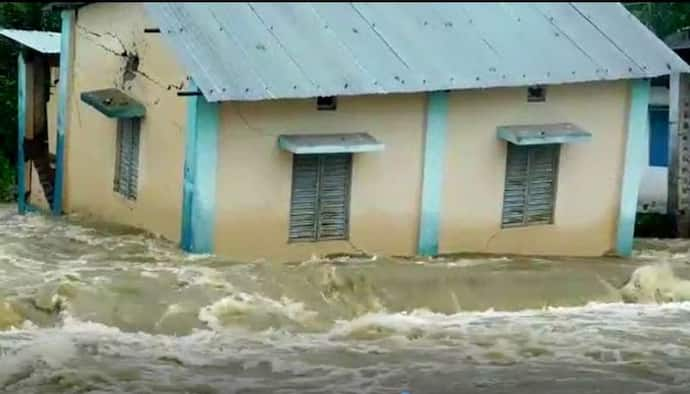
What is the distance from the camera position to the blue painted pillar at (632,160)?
14.1 metres

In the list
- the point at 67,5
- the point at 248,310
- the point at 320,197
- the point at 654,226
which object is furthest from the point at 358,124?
the point at 654,226

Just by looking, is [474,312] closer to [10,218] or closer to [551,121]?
[551,121]

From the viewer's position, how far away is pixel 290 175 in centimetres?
1242

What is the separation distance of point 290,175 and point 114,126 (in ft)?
8.26

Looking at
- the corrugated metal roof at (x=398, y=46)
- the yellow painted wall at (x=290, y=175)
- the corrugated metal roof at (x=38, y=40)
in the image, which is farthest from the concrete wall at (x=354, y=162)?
the corrugated metal roof at (x=38, y=40)

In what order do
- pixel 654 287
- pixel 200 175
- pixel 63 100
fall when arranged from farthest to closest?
pixel 63 100
pixel 654 287
pixel 200 175

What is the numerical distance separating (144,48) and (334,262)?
9.77 feet

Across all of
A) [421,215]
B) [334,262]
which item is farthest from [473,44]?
[334,262]

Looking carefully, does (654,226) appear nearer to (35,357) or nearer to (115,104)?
(115,104)

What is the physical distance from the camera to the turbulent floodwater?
965cm

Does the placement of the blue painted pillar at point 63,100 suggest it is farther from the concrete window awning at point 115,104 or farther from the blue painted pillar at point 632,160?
the blue painted pillar at point 632,160

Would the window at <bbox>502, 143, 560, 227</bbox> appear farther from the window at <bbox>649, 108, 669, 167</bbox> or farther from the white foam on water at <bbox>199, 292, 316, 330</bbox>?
the window at <bbox>649, 108, 669, 167</bbox>

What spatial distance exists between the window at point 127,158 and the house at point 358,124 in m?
0.02

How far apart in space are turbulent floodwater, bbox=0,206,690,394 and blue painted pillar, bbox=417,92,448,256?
0.98 feet
